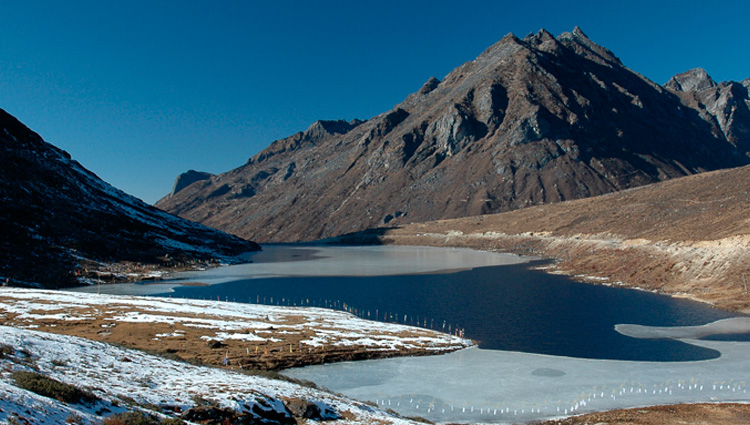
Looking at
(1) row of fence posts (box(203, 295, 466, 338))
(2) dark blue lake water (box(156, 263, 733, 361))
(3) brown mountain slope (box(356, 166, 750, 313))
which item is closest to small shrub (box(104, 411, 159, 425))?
(2) dark blue lake water (box(156, 263, 733, 361))

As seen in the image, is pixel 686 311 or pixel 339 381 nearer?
pixel 339 381

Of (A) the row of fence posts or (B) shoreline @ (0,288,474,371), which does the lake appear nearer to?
(A) the row of fence posts

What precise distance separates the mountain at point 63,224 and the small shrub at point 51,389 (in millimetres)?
91078

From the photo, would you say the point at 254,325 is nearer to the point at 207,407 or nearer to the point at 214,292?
the point at 207,407

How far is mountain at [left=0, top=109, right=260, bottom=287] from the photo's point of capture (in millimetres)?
100812

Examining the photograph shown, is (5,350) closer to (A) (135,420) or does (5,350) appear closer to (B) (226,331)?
(A) (135,420)

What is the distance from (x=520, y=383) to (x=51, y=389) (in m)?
30.7

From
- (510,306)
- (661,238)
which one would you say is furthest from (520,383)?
(661,238)

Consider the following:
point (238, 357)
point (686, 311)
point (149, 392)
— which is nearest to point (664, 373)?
point (686, 311)

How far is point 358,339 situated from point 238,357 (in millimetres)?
13252

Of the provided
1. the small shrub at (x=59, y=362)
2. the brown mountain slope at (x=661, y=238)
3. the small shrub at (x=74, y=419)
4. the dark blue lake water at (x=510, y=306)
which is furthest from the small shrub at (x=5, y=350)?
the brown mountain slope at (x=661, y=238)

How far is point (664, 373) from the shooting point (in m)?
37.3

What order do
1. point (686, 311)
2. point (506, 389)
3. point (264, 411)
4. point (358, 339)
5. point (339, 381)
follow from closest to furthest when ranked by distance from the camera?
point (264, 411), point (506, 389), point (339, 381), point (358, 339), point (686, 311)

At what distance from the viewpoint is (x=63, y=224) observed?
124 metres
